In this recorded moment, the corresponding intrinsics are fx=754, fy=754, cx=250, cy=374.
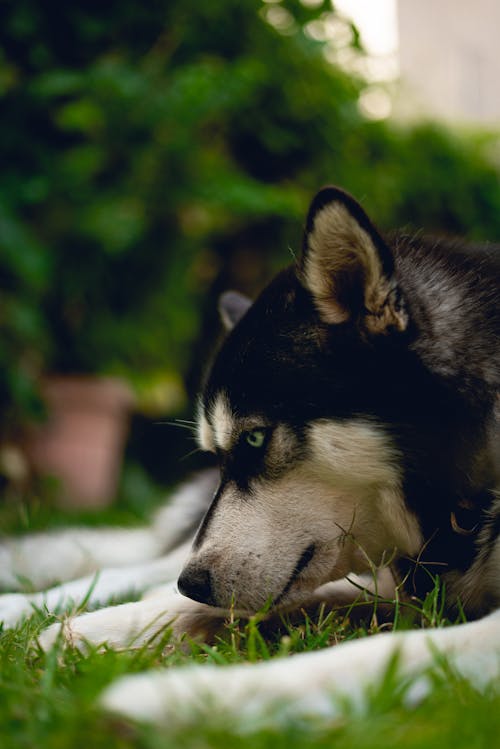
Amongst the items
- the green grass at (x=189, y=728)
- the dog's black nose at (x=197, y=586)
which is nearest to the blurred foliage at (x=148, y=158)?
the dog's black nose at (x=197, y=586)

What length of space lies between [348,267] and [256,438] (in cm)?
49

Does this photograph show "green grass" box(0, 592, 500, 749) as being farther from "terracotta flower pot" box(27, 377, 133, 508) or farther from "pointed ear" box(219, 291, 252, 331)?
"terracotta flower pot" box(27, 377, 133, 508)

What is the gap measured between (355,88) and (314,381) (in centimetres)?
370

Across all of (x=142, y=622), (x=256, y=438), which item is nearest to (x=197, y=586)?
(x=142, y=622)

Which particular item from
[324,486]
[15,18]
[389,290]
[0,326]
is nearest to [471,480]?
[324,486]

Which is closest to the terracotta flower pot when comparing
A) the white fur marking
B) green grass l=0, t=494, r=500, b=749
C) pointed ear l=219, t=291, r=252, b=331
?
pointed ear l=219, t=291, r=252, b=331

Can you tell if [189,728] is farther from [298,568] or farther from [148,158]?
[148,158]

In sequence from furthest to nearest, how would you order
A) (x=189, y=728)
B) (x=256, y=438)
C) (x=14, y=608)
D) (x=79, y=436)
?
1. (x=79, y=436)
2. (x=14, y=608)
3. (x=256, y=438)
4. (x=189, y=728)

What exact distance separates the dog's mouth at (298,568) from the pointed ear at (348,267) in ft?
1.80

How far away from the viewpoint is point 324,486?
6.02 ft

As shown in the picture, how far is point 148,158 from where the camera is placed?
14.6ft

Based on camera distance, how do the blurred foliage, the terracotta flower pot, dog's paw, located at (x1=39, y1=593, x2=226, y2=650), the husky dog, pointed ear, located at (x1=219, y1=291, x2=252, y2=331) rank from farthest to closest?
the terracotta flower pot < the blurred foliage < pointed ear, located at (x1=219, y1=291, x2=252, y2=331) < the husky dog < dog's paw, located at (x1=39, y1=593, x2=226, y2=650)

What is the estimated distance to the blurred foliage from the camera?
13.5 ft

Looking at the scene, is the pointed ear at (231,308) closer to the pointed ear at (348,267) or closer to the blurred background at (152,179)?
the pointed ear at (348,267)
